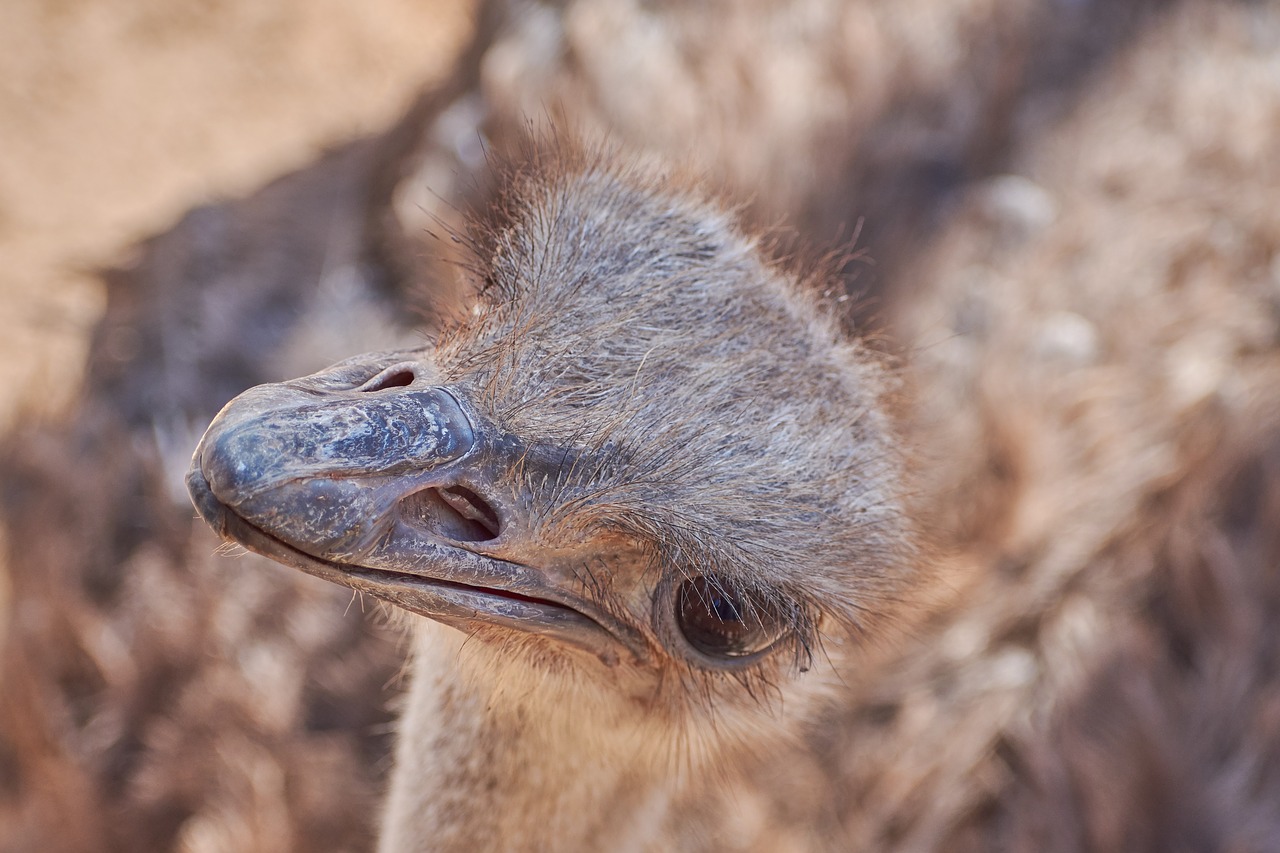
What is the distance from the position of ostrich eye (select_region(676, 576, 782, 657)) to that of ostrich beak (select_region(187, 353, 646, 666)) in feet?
0.22

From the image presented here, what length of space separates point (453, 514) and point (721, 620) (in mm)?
232

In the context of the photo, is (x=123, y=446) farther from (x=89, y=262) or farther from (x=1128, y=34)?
(x=1128, y=34)

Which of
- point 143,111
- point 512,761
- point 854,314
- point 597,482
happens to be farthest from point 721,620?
point 143,111

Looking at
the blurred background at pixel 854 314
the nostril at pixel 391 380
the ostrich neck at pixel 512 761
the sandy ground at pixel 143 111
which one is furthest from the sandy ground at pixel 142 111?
the nostril at pixel 391 380

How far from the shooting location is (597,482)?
982mm

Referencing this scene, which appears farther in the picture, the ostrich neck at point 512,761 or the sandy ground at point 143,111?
the sandy ground at point 143,111

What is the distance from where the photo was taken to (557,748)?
1.18 meters

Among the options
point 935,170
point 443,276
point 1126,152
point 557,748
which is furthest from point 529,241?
point 1126,152

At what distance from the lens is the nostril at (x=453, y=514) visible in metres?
0.92

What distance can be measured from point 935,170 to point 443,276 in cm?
79

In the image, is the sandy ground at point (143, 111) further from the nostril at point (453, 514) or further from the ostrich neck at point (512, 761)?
the nostril at point (453, 514)

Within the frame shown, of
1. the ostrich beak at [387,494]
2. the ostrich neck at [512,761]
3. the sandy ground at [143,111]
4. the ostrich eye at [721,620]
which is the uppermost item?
the sandy ground at [143,111]

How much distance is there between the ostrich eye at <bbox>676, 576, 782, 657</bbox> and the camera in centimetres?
102

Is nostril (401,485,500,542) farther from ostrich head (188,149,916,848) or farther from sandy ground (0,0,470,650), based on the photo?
sandy ground (0,0,470,650)
